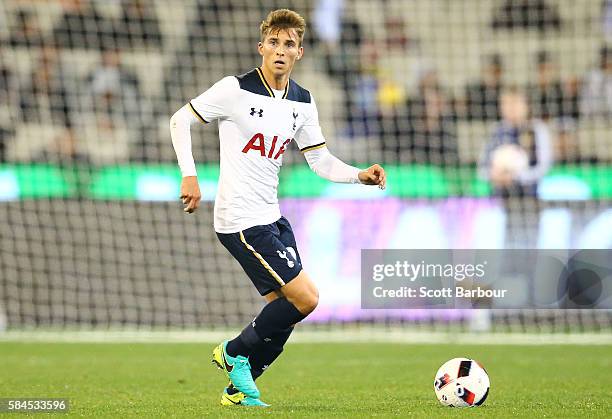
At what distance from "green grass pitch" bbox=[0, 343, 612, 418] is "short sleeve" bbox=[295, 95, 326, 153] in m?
1.55

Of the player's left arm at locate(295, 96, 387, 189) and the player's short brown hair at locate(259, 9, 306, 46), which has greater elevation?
the player's short brown hair at locate(259, 9, 306, 46)

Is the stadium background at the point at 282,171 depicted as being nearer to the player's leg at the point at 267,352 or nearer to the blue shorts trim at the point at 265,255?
the player's leg at the point at 267,352

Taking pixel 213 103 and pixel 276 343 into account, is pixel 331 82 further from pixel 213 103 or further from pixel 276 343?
pixel 276 343

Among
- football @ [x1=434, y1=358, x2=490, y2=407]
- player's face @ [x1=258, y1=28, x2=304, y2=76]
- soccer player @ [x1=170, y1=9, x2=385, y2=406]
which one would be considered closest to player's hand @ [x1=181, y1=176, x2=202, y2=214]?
soccer player @ [x1=170, y1=9, x2=385, y2=406]

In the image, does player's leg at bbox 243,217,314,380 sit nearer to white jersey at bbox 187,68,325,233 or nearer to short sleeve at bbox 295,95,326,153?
white jersey at bbox 187,68,325,233

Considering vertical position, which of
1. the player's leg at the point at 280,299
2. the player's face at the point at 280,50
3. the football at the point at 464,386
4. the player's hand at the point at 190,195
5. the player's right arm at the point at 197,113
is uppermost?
the player's face at the point at 280,50

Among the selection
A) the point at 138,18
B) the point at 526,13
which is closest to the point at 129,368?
the point at 138,18

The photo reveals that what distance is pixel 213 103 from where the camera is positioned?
22.6 feet

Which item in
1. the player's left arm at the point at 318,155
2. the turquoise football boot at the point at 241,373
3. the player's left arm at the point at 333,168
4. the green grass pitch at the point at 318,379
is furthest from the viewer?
the player's left arm at the point at 318,155

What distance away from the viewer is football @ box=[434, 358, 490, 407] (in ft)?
22.3

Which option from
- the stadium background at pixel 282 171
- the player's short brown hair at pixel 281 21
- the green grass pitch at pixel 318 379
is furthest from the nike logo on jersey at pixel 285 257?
the stadium background at pixel 282 171

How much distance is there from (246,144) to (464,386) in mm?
1841

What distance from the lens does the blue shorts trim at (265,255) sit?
22.2 feet

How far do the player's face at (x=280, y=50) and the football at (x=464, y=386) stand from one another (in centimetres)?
197
